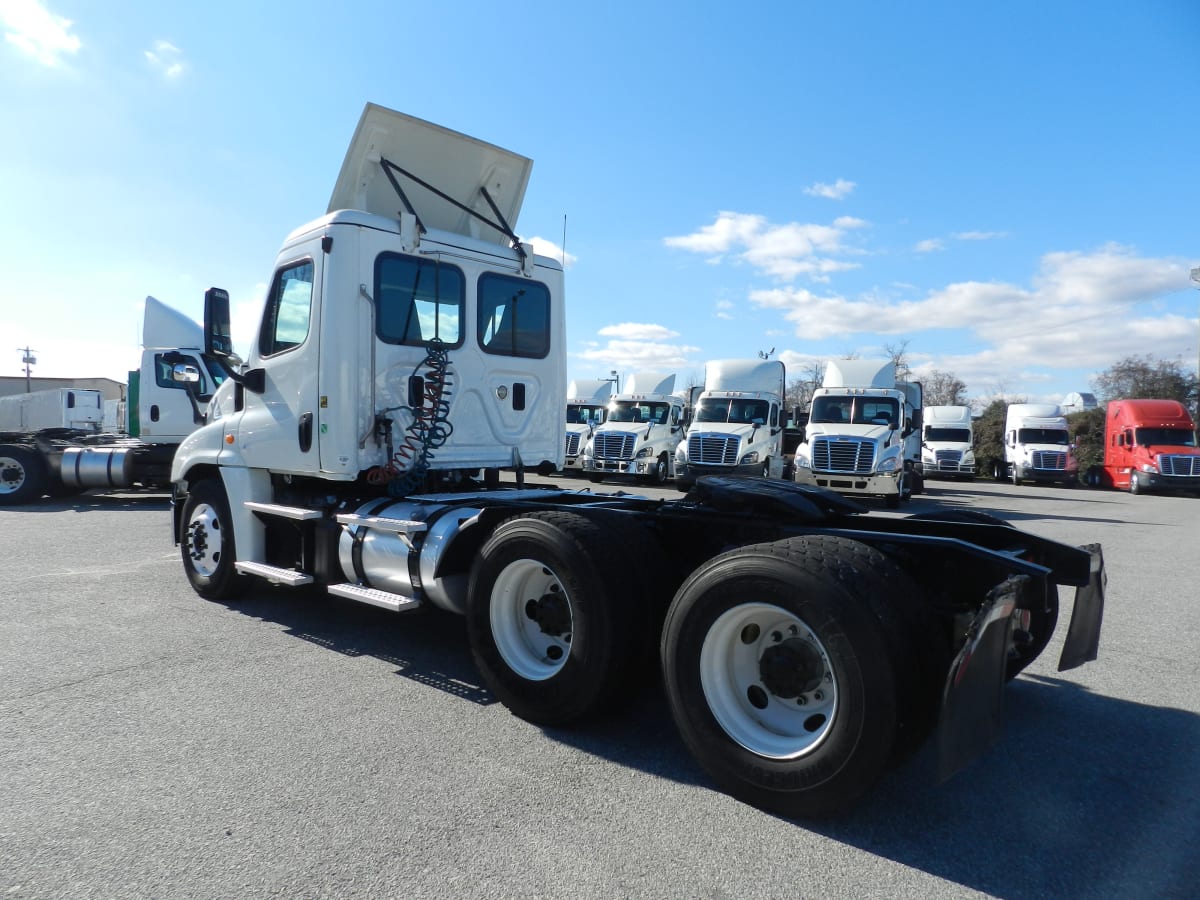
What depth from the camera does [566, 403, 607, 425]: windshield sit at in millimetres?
26875

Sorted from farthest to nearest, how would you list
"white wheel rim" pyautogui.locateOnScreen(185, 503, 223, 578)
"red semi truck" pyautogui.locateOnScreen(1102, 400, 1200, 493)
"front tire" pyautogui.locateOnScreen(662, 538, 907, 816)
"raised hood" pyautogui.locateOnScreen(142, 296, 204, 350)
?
"red semi truck" pyautogui.locateOnScreen(1102, 400, 1200, 493), "raised hood" pyautogui.locateOnScreen(142, 296, 204, 350), "white wheel rim" pyautogui.locateOnScreen(185, 503, 223, 578), "front tire" pyautogui.locateOnScreen(662, 538, 907, 816)

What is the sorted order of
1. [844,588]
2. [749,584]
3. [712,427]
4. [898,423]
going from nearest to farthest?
[844,588] → [749,584] → [898,423] → [712,427]

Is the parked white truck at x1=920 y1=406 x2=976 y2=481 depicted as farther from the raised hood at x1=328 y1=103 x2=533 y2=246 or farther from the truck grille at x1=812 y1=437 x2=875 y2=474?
the raised hood at x1=328 y1=103 x2=533 y2=246

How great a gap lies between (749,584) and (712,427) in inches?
660

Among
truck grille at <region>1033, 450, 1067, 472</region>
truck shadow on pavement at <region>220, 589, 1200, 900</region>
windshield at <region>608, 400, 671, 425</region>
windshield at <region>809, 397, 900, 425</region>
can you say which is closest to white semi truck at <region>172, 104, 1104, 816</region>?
truck shadow on pavement at <region>220, 589, 1200, 900</region>

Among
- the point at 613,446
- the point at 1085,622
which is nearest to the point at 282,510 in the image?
the point at 1085,622

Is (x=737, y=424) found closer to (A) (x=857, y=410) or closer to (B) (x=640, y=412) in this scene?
(A) (x=857, y=410)

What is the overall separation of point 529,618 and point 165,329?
13.6m

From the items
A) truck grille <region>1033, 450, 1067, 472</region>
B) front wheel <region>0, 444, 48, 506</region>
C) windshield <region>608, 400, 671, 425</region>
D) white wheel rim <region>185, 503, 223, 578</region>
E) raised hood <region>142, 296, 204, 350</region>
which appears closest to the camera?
white wheel rim <region>185, 503, 223, 578</region>

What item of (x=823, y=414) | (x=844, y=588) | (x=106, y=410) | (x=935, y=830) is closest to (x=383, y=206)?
(x=844, y=588)

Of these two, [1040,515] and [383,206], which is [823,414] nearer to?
[1040,515]

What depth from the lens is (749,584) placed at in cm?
324

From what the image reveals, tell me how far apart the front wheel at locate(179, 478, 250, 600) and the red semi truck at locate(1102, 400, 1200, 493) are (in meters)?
27.8

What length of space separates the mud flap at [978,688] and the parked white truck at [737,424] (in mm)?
15587
